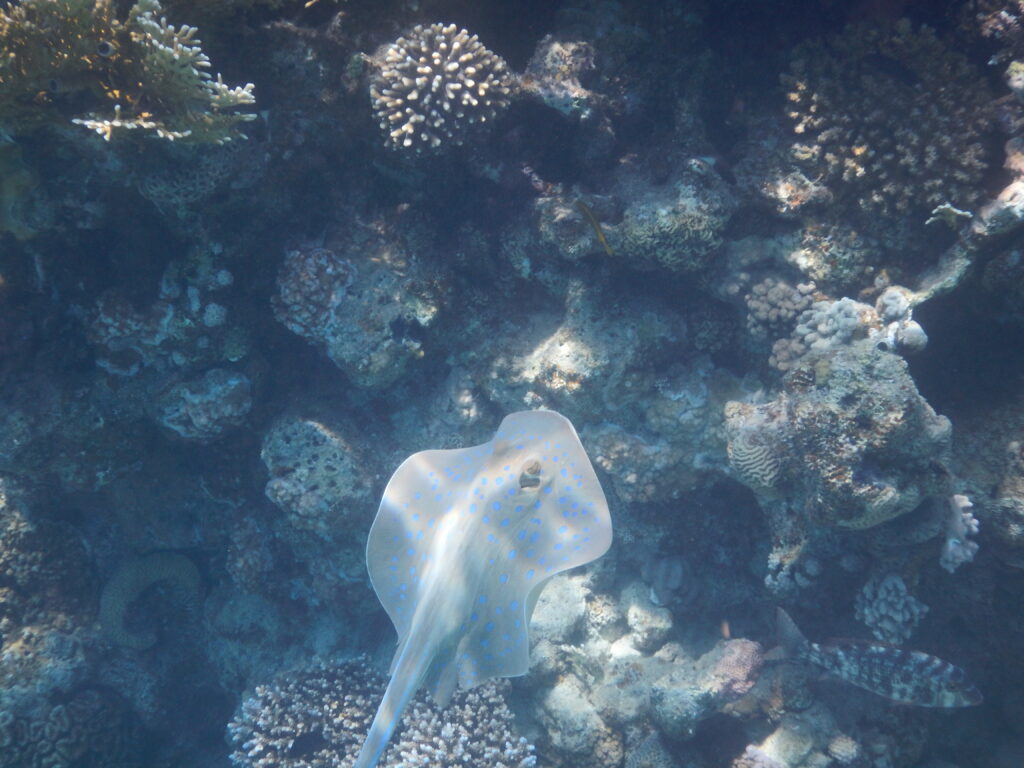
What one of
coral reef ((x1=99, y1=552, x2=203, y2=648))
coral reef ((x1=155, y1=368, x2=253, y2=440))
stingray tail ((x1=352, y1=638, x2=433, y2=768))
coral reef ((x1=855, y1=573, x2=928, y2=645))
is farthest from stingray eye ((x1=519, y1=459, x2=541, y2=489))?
coral reef ((x1=99, y1=552, x2=203, y2=648))

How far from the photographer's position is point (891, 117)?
186 inches

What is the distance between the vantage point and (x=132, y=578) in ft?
22.7

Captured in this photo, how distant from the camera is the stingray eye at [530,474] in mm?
4602

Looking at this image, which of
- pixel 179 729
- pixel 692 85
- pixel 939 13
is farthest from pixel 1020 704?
pixel 179 729

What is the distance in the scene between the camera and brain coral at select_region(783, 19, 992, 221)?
450 cm

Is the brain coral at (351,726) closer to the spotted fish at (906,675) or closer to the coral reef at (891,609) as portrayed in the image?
the spotted fish at (906,675)

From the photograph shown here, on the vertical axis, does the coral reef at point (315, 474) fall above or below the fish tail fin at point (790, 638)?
below

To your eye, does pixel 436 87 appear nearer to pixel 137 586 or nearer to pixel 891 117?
pixel 891 117

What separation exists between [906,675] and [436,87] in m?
6.69

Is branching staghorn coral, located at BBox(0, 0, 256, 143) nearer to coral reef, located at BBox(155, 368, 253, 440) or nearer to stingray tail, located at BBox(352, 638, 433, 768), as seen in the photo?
coral reef, located at BBox(155, 368, 253, 440)

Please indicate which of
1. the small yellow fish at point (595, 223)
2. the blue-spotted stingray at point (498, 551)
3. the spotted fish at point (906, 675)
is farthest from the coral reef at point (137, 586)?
the spotted fish at point (906, 675)

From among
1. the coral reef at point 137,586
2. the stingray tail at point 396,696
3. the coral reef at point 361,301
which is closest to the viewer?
the stingray tail at point 396,696

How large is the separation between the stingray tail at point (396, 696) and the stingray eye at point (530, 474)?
5.13ft

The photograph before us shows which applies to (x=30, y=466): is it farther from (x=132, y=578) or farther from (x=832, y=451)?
(x=832, y=451)
